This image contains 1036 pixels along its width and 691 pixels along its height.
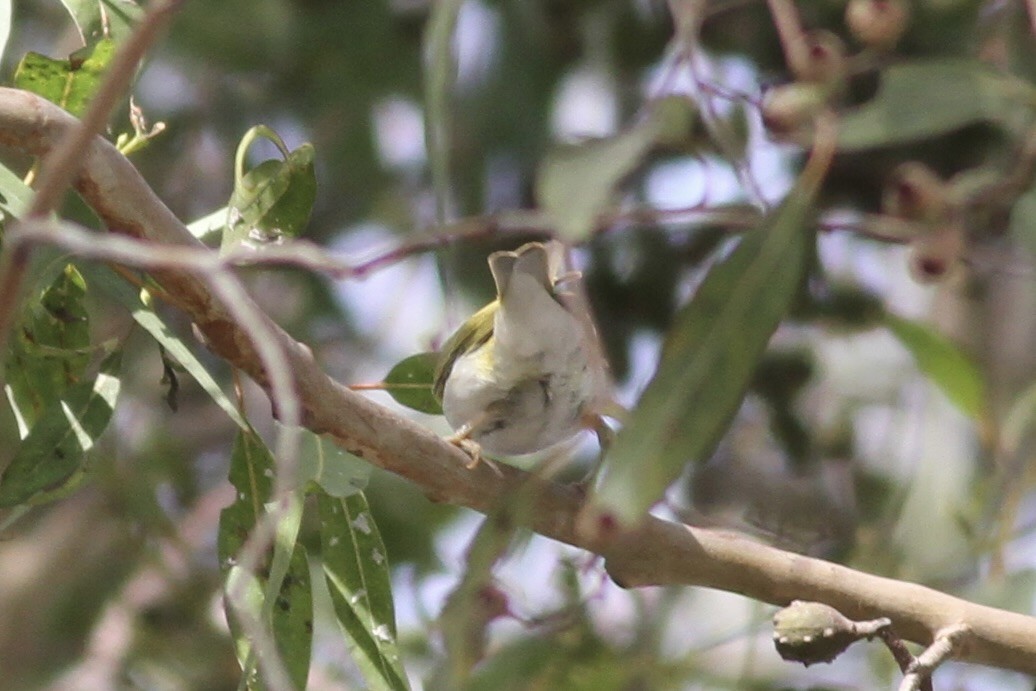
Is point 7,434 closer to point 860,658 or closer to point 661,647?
point 661,647

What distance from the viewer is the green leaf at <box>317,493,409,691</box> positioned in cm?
144

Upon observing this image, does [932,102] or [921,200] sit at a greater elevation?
[932,102]

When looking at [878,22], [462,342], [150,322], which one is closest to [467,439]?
[462,342]

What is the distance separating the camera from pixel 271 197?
1.43m

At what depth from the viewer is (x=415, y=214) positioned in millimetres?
3508

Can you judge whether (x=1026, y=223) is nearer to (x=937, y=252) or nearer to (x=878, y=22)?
(x=937, y=252)

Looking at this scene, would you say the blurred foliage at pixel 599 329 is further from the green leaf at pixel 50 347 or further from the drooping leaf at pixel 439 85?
the drooping leaf at pixel 439 85

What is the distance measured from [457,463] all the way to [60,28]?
2286 millimetres

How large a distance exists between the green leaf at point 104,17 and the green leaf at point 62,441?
1.06 feet

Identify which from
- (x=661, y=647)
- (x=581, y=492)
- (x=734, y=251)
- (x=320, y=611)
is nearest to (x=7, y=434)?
(x=320, y=611)

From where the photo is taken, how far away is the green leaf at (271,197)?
142 centimetres

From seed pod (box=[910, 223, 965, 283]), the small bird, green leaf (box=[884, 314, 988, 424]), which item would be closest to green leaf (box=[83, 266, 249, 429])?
the small bird

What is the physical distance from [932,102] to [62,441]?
35.0 inches

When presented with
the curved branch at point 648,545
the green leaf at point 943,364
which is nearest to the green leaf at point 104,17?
the curved branch at point 648,545
